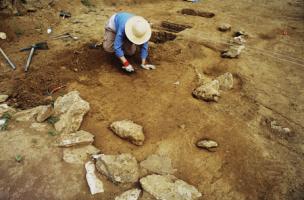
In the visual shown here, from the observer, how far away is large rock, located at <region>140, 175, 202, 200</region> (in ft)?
9.56

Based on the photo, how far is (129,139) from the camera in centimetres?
356

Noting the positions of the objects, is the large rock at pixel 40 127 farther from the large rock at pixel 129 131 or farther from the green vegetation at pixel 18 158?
the large rock at pixel 129 131

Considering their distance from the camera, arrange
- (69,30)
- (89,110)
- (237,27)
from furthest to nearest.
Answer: (237,27)
(69,30)
(89,110)

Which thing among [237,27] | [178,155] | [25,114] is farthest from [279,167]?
[237,27]

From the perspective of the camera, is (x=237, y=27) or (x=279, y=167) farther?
(x=237, y=27)

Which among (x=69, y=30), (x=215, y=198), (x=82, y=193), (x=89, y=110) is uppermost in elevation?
(x=69, y=30)

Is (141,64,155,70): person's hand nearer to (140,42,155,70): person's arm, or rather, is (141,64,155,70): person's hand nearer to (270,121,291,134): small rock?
(140,42,155,70): person's arm

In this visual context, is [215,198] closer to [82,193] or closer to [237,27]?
[82,193]

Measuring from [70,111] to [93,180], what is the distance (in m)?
1.10

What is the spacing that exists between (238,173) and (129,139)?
144 cm

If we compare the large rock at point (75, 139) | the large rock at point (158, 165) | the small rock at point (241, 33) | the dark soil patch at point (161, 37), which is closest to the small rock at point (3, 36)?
the dark soil patch at point (161, 37)

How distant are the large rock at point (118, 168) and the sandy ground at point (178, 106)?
12 centimetres

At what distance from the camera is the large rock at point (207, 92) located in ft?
14.1

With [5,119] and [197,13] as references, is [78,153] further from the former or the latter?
[197,13]
